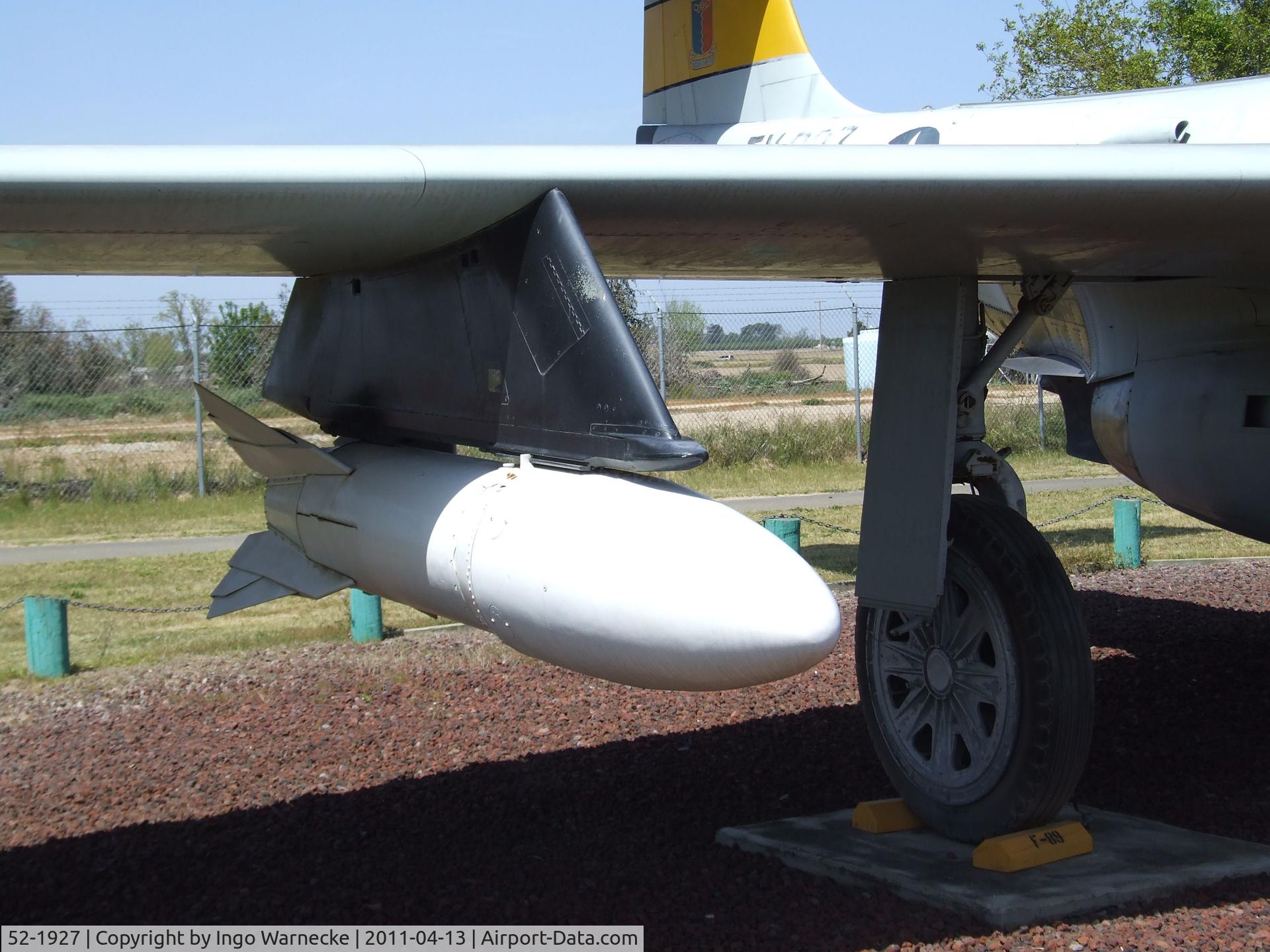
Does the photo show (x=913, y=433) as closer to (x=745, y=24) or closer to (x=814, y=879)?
(x=814, y=879)

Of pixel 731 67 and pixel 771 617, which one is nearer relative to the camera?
pixel 771 617

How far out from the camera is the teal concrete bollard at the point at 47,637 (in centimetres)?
764

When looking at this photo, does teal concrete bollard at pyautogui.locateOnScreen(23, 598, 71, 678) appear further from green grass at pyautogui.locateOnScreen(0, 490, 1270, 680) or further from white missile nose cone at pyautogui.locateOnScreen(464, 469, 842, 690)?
white missile nose cone at pyautogui.locateOnScreen(464, 469, 842, 690)

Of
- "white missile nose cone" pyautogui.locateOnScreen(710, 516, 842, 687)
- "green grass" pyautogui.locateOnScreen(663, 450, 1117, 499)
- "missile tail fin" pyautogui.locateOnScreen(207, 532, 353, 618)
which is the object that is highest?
"white missile nose cone" pyautogui.locateOnScreen(710, 516, 842, 687)

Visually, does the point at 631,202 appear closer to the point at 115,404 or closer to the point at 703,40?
the point at 703,40

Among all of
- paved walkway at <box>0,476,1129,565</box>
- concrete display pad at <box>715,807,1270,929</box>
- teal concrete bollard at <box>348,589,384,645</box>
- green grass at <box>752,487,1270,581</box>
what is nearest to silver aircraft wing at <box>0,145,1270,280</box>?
concrete display pad at <box>715,807,1270,929</box>

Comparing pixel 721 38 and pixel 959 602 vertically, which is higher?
pixel 721 38

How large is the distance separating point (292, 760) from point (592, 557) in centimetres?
364

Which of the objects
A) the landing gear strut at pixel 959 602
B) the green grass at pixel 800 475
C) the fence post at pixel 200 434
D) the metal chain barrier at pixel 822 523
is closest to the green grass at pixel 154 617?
the fence post at pixel 200 434

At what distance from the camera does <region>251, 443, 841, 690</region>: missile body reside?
109 inches

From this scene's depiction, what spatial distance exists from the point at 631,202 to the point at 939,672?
2.29 meters

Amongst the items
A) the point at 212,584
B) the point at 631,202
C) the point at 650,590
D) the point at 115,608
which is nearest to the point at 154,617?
the point at 212,584

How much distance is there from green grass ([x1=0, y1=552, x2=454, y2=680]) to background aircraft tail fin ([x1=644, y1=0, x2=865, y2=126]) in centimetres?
494

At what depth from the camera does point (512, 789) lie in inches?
219
